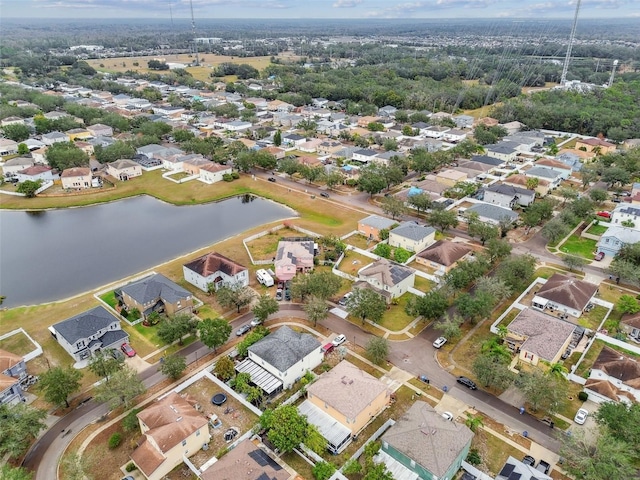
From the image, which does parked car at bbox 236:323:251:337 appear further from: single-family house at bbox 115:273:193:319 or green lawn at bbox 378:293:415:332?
green lawn at bbox 378:293:415:332

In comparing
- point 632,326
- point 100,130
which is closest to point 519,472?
point 632,326

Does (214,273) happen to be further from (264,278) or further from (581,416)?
(581,416)

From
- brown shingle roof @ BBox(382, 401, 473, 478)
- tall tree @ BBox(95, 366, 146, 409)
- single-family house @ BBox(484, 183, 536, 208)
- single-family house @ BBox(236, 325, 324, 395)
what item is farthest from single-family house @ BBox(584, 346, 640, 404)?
single-family house @ BBox(484, 183, 536, 208)

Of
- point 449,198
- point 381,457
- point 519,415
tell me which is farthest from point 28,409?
point 449,198

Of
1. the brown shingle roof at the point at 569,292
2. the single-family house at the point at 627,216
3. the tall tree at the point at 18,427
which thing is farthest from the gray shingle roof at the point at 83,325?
the single-family house at the point at 627,216

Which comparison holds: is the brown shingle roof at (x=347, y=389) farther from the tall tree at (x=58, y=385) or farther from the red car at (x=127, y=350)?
the tall tree at (x=58, y=385)

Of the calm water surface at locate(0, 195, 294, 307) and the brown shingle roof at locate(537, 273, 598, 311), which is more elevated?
the brown shingle roof at locate(537, 273, 598, 311)

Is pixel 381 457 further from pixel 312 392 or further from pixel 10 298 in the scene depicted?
pixel 10 298
